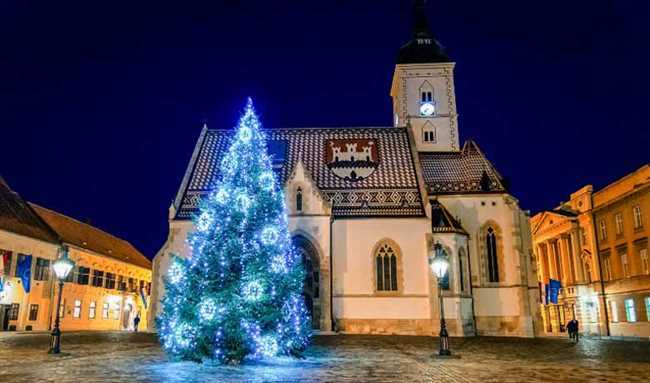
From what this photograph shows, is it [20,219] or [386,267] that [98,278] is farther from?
Result: [386,267]

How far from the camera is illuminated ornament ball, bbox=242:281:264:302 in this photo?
17.4 m

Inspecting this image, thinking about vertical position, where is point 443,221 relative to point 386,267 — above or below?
Result: above

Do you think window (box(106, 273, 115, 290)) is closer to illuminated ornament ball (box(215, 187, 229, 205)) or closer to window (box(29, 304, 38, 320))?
window (box(29, 304, 38, 320))

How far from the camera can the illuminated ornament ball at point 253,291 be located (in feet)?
57.0

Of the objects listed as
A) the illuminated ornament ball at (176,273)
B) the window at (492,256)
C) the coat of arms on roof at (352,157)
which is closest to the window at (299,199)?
the coat of arms on roof at (352,157)

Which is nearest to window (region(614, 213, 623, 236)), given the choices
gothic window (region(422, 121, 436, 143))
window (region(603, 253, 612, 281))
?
window (region(603, 253, 612, 281))

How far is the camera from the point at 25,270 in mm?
39875

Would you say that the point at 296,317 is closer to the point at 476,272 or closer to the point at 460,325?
the point at 460,325

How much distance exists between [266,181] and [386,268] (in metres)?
17.7

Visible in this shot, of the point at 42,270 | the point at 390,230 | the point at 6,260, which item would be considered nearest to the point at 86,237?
the point at 42,270

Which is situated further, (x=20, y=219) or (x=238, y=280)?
(x=20, y=219)

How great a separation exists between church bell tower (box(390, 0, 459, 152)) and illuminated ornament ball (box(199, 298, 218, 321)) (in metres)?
32.5

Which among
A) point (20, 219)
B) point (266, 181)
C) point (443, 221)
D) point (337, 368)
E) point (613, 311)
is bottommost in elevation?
point (337, 368)

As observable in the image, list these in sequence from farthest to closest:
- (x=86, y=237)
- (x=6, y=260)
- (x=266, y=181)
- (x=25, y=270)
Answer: (x=86, y=237) < (x=25, y=270) < (x=6, y=260) < (x=266, y=181)
